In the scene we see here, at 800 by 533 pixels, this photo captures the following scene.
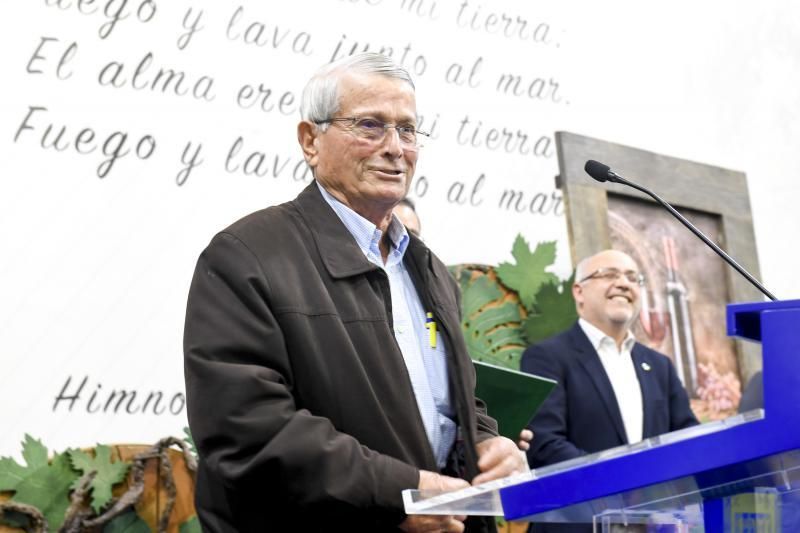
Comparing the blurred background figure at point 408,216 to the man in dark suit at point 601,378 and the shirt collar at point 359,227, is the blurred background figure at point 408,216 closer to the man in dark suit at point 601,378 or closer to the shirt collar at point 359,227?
the man in dark suit at point 601,378

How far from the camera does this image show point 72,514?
10.9 feet

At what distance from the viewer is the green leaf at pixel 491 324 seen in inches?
178

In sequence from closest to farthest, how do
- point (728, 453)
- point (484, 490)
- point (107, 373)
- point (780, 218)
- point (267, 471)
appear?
point (728, 453) → point (484, 490) → point (267, 471) → point (107, 373) → point (780, 218)

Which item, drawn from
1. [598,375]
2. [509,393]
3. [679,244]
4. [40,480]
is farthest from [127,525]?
[679,244]

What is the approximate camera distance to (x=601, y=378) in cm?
431

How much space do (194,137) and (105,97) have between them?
1.07ft

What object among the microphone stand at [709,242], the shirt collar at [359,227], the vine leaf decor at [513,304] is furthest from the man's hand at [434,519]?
the vine leaf decor at [513,304]

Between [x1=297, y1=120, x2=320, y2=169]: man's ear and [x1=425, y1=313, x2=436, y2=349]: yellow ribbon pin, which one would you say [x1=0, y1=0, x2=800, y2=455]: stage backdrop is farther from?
[x1=425, y1=313, x2=436, y2=349]: yellow ribbon pin

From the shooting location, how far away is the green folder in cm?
311

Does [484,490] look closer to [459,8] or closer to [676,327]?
[459,8]

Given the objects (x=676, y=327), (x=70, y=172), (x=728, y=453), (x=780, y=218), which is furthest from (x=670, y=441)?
(x=780, y=218)

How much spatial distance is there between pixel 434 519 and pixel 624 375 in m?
2.62

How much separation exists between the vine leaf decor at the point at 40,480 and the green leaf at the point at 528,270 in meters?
1.96

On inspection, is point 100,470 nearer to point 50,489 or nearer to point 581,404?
point 50,489
